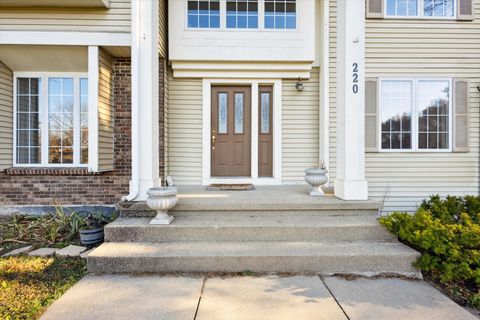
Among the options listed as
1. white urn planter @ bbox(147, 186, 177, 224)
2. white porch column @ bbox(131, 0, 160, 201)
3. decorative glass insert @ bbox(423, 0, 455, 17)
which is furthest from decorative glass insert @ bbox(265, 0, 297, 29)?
white urn planter @ bbox(147, 186, 177, 224)

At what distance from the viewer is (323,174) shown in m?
4.21

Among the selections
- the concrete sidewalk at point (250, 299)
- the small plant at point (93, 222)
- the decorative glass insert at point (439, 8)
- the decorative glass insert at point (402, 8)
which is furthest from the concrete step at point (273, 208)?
the decorative glass insert at point (439, 8)

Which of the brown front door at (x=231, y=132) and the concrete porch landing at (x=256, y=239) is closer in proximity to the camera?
the concrete porch landing at (x=256, y=239)

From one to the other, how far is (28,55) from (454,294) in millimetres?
6347

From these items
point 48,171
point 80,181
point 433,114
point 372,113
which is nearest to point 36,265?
point 80,181

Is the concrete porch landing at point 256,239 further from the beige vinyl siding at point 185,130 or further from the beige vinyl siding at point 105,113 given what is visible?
the beige vinyl siding at point 185,130

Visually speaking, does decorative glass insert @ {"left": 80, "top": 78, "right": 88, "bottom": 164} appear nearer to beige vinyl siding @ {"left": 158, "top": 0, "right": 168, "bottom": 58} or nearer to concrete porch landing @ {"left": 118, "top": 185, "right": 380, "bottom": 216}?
beige vinyl siding @ {"left": 158, "top": 0, "right": 168, "bottom": 58}

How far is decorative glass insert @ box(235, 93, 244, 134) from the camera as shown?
18.7ft

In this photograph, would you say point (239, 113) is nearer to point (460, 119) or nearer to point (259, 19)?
point (259, 19)

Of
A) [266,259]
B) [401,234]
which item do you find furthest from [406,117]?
[266,259]

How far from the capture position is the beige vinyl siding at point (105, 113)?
456 cm

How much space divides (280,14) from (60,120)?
172 inches

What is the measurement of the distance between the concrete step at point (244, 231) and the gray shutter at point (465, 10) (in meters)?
4.80

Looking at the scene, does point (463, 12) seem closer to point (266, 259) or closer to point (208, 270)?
point (266, 259)
